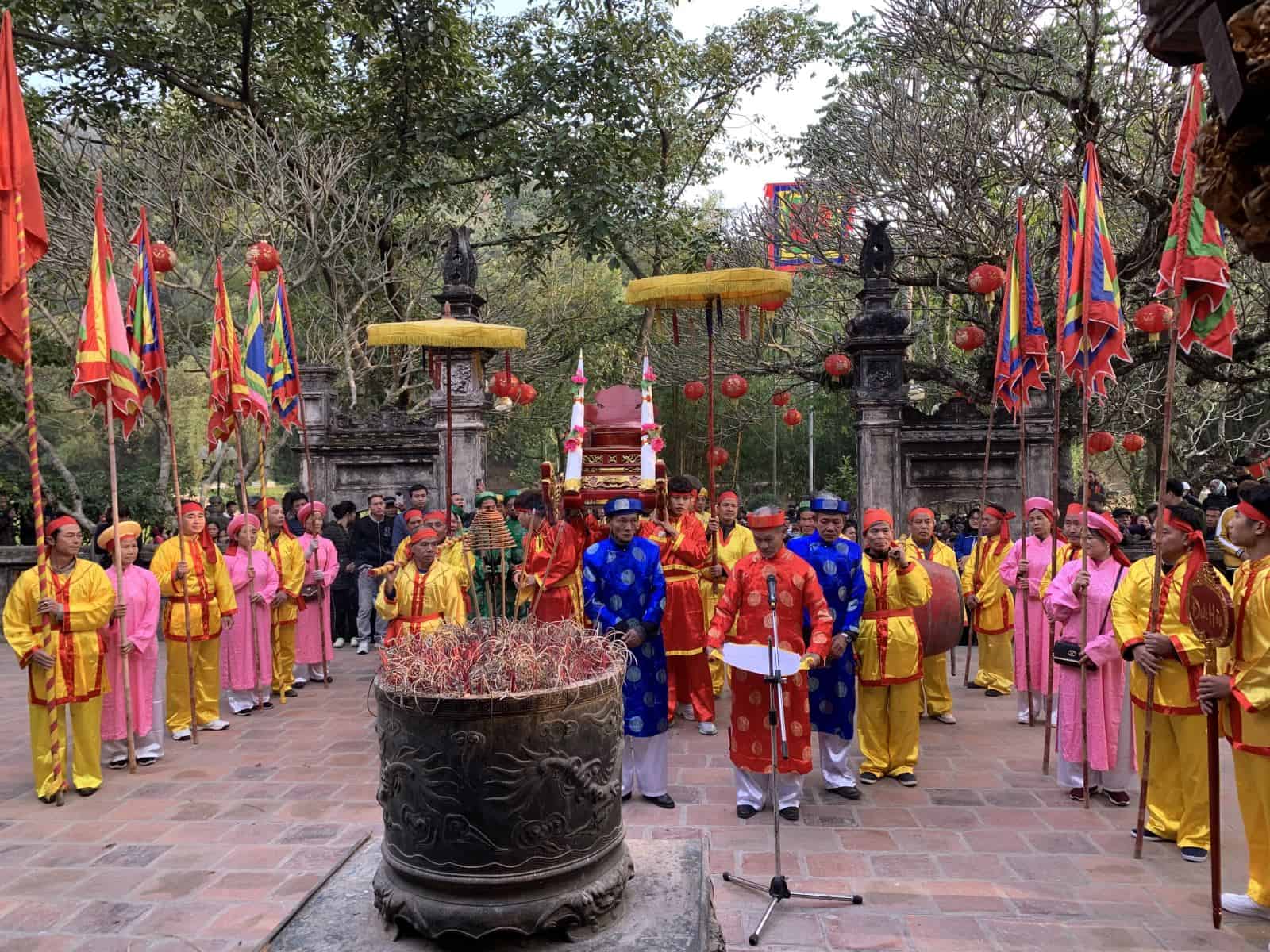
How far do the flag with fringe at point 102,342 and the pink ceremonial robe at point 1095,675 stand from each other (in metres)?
6.56

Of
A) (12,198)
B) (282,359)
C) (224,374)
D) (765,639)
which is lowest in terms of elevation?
(765,639)

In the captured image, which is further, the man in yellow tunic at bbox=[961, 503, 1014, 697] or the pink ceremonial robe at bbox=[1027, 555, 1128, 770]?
the man in yellow tunic at bbox=[961, 503, 1014, 697]

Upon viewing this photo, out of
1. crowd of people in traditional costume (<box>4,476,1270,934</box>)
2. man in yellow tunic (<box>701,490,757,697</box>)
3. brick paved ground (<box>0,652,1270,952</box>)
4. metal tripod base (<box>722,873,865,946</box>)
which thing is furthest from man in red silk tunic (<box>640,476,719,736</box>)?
metal tripod base (<box>722,873,865,946</box>)

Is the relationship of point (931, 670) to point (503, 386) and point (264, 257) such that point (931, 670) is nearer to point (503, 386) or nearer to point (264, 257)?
point (503, 386)

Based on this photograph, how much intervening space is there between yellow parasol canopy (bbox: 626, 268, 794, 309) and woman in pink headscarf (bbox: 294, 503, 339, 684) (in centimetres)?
430

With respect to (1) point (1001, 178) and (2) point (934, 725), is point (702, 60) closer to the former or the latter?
(1) point (1001, 178)

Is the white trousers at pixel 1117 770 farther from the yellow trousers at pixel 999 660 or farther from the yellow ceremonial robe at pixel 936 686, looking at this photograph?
the yellow trousers at pixel 999 660

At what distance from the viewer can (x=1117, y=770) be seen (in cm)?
532

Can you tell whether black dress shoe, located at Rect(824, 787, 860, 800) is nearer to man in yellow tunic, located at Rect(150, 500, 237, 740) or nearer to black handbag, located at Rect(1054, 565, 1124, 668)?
black handbag, located at Rect(1054, 565, 1124, 668)

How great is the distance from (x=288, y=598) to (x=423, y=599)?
2.07 m

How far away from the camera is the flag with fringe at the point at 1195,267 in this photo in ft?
13.0

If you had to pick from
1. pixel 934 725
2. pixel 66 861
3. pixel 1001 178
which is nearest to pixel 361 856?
pixel 66 861

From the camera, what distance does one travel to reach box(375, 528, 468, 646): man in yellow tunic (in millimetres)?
7102

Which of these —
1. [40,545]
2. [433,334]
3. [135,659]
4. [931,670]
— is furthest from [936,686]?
[40,545]
